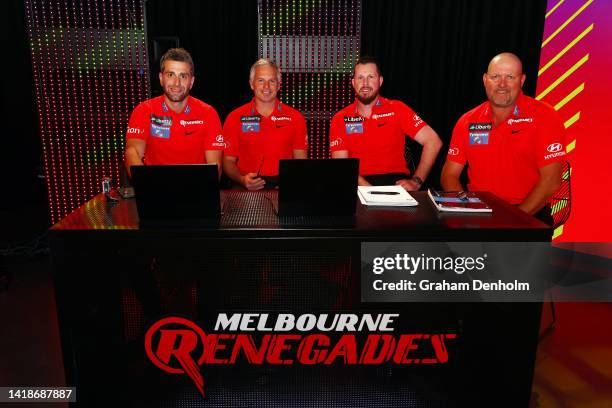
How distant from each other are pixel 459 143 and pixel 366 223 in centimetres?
156

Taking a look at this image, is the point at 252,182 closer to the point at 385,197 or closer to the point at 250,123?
the point at 250,123

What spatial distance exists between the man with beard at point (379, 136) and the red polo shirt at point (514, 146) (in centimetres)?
33

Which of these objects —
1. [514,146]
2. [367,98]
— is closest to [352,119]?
[367,98]

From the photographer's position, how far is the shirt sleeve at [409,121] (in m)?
3.21

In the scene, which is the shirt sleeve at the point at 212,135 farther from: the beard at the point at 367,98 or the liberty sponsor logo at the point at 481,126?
the liberty sponsor logo at the point at 481,126

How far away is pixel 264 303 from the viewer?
5.62 feet

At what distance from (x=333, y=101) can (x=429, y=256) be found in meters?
2.70

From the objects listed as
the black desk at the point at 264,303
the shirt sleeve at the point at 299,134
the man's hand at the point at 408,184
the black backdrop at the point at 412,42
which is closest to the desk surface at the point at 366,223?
the black desk at the point at 264,303

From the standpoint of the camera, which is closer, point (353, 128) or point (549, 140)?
point (549, 140)

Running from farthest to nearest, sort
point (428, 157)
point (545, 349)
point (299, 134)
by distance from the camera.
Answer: point (299, 134), point (428, 157), point (545, 349)

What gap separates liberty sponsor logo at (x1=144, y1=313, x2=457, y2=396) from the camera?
1.72m

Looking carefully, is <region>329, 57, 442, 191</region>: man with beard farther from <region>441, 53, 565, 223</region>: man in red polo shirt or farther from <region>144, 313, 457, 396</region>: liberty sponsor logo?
<region>144, 313, 457, 396</region>: liberty sponsor logo

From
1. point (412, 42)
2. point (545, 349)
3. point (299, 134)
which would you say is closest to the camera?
point (545, 349)

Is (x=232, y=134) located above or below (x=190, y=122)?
below
